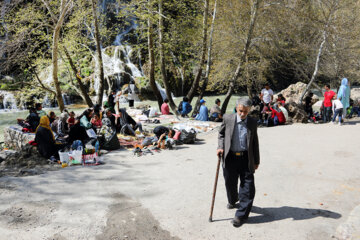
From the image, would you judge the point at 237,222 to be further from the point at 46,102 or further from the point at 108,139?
the point at 46,102

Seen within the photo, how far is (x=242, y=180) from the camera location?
4070mm

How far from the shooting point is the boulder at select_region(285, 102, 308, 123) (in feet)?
40.1

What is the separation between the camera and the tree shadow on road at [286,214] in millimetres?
4102

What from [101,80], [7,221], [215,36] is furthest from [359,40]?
[7,221]

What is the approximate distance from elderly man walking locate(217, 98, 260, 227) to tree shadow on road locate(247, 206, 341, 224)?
274 millimetres

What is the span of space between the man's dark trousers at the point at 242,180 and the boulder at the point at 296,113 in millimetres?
9031

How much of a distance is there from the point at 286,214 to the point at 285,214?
0.01 m

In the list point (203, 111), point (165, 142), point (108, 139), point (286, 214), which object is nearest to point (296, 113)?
point (203, 111)

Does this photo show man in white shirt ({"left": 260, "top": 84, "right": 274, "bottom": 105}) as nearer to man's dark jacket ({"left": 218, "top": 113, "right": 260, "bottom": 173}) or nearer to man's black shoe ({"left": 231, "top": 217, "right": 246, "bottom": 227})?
man's dark jacket ({"left": 218, "top": 113, "right": 260, "bottom": 173})

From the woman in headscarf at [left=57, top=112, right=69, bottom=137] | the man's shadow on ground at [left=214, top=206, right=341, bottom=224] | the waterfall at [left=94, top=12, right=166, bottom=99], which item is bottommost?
the man's shadow on ground at [left=214, top=206, right=341, bottom=224]

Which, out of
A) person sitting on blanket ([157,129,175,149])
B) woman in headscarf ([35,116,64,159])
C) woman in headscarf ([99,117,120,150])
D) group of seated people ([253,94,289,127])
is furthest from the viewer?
group of seated people ([253,94,289,127])

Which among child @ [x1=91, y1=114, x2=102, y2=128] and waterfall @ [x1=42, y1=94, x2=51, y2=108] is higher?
waterfall @ [x1=42, y1=94, x2=51, y2=108]

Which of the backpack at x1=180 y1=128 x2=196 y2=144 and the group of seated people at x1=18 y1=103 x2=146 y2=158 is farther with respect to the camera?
the backpack at x1=180 y1=128 x2=196 y2=144

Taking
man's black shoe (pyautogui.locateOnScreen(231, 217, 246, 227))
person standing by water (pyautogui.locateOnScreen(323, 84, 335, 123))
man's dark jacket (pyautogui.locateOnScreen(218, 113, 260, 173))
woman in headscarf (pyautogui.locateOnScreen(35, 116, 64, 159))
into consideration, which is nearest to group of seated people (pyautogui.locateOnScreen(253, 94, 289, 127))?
person standing by water (pyautogui.locateOnScreen(323, 84, 335, 123))
